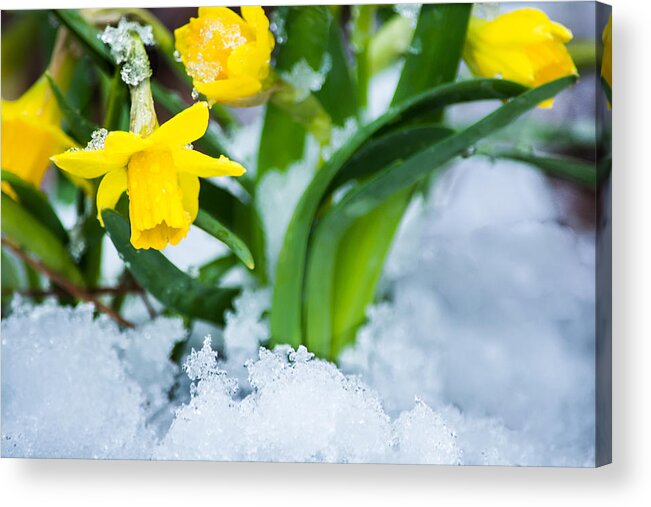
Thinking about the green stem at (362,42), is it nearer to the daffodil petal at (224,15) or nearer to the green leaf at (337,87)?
the green leaf at (337,87)

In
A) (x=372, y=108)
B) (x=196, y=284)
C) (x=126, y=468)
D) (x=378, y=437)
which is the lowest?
(x=126, y=468)

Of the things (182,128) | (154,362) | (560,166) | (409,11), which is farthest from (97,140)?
(560,166)

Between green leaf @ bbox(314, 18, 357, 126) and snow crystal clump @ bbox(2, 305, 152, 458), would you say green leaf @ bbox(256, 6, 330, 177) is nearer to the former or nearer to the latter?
green leaf @ bbox(314, 18, 357, 126)

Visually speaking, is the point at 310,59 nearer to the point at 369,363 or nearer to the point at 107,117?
the point at 107,117

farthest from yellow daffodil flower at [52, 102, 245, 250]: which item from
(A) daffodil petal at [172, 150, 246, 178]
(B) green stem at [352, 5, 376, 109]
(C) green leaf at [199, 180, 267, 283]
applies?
(B) green stem at [352, 5, 376, 109]

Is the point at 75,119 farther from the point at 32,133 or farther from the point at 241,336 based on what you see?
the point at 241,336

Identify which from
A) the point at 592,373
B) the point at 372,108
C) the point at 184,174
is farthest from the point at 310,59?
the point at 592,373

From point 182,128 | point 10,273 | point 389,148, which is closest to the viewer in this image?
point 182,128
